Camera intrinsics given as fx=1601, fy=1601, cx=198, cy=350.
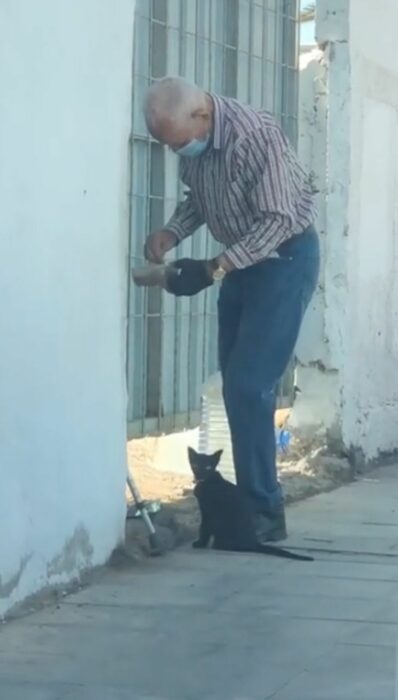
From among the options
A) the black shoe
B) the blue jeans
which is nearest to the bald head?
the blue jeans

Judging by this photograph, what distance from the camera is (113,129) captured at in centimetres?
545

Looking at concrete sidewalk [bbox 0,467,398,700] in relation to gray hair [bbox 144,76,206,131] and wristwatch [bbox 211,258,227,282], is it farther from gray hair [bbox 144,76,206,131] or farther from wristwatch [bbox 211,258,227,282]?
gray hair [bbox 144,76,206,131]

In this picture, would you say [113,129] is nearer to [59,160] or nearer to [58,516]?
[59,160]

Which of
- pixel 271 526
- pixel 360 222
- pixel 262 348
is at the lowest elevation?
pixel 271 526

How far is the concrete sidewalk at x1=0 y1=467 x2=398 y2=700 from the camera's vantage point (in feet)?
13.6

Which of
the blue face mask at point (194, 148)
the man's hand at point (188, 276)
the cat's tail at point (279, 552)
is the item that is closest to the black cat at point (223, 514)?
the cat's tail at point (279, 552)

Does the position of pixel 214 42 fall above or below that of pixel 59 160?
above

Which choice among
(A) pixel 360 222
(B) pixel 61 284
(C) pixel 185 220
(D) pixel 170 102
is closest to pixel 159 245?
(C) pixel 185 220

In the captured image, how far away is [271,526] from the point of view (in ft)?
20.1

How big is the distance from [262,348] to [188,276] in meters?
0.40

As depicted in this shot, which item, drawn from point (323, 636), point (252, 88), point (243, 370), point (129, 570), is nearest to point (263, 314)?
point (243, 370)

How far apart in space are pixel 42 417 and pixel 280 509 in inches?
57.3

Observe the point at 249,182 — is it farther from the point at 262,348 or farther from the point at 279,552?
the point at 279,552

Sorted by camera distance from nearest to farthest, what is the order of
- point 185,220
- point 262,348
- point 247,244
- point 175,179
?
point 247,244 < point 262,348 < point 185,220 < point 175,179
